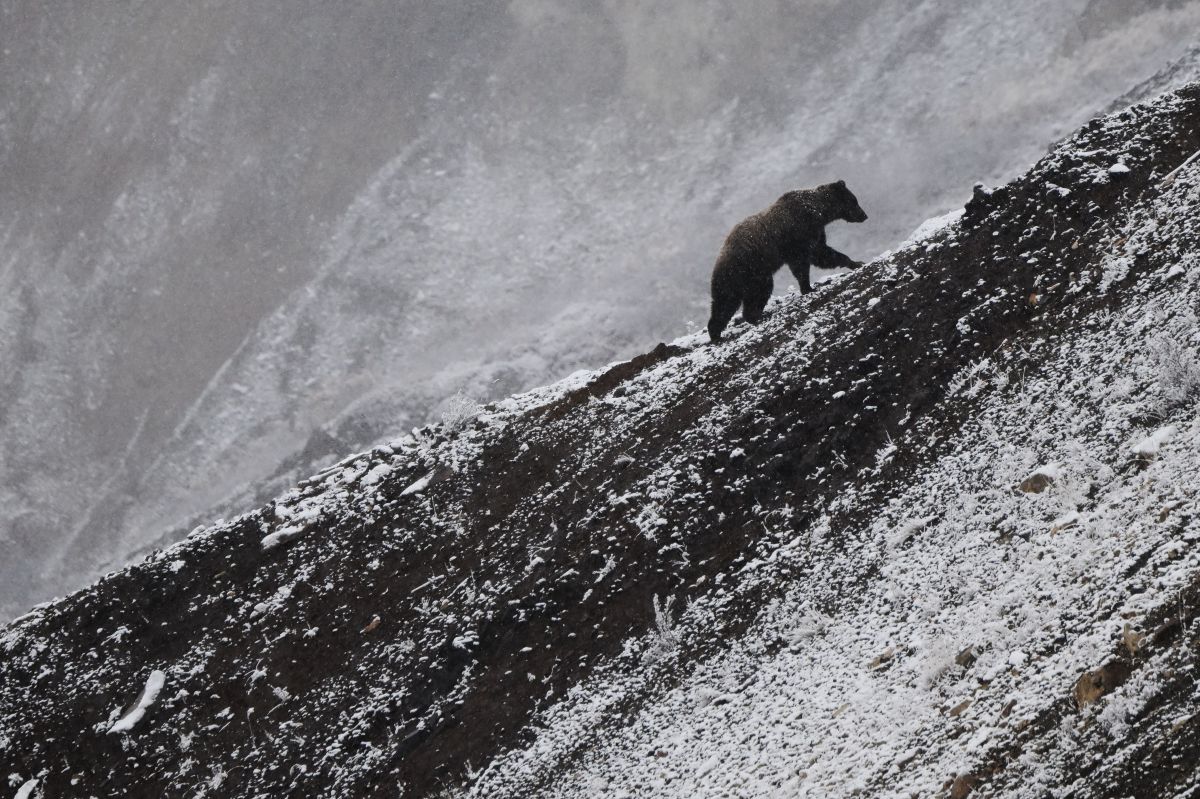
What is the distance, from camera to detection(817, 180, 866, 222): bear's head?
1349cm

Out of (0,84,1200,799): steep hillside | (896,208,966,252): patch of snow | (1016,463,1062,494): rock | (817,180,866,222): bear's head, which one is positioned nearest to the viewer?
(0,84,1200,799): steep hillside

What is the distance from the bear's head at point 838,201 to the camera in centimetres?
1349

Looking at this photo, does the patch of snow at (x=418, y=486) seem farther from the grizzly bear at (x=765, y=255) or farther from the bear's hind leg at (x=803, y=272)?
the bear's hind leg at (x=803, y=272)

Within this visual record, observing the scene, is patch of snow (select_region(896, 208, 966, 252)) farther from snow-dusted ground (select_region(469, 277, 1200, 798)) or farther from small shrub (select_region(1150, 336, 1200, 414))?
small shrub (select_region(1150, 336, 1200, 414))

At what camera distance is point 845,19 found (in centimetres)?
3972

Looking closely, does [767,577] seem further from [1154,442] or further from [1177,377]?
A: [1177,377]

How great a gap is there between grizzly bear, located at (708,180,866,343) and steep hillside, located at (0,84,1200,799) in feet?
1.34

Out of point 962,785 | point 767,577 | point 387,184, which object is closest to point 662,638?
point 767,577

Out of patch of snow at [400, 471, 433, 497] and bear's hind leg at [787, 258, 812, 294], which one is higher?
patch of snow at [400, 471, 433, 497]

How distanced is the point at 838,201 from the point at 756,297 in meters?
2.24

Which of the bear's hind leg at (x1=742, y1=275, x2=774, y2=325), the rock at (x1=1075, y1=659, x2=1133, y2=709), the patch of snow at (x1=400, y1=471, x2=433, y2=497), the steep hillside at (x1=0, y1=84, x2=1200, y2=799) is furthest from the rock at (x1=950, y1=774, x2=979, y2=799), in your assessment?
the bear's hind leg at (x1=742, y1=275, x2=774, y2=325)

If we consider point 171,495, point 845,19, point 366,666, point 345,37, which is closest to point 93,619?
point 366,666

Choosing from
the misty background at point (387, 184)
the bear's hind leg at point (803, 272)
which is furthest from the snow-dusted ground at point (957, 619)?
the misty background at point (387, 184)

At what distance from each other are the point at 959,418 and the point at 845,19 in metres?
35.3
